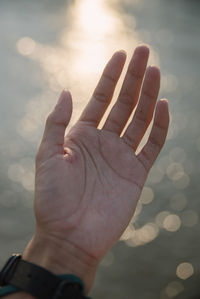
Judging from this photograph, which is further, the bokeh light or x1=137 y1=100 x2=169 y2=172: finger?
the bokeh light

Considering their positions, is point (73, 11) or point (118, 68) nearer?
point (118, 68)

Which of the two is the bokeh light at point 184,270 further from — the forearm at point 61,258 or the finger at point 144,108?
the forearm at point 61,258

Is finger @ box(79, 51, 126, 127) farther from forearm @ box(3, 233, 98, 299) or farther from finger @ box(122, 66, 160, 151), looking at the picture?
forearm @ box(3, 233, 98, 299)

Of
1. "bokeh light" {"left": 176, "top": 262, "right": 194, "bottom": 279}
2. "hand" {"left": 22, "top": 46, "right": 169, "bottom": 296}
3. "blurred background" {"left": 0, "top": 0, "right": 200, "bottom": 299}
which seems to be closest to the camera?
"hand" {"left": 22, "top": 46, "right": 169, "bottom": 296}

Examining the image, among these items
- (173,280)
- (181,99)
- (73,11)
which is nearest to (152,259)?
(173,280)

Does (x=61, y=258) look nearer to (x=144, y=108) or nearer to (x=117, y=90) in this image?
(x=144, y=108)

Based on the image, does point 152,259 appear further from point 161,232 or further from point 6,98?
point 6,98

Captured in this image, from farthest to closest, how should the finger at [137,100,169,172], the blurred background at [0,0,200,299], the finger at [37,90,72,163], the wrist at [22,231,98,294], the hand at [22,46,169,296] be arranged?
1. the blurred background at [0,0,200,299]
2. the finger at [137,100,169,172]
3. the finger at [37,90,72,163]
4. the hand at [22,46,169,296]
5. the wrist at [22,231,98,294]

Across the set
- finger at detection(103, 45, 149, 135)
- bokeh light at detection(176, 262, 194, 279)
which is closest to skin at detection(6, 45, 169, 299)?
finger at detection(103, 45, 149, 135)

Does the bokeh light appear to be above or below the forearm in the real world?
below
